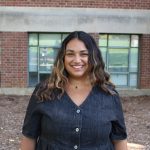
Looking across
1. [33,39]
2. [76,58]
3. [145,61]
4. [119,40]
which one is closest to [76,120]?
[76,58]

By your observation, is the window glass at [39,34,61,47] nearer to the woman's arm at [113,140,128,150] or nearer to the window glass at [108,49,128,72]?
the window glass at [108,49,128,72]

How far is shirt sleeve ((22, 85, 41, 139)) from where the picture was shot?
2.77 metres

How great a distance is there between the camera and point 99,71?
277 cm

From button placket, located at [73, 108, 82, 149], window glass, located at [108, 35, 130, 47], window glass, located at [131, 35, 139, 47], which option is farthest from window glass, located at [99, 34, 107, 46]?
button placket, located at [73, 108, 82, 149]

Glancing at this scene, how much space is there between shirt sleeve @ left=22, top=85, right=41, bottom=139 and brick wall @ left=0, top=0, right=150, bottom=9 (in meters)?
12.4

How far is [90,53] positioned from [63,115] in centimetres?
42

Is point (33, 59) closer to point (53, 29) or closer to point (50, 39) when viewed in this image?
point (50, 39)

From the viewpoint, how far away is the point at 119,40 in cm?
1538

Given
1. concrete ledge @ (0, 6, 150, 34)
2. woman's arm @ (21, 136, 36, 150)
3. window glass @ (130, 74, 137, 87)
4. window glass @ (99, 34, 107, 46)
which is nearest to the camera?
woman's arm @ (21, 136, 36, 150)

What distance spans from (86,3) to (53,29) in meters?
1.45

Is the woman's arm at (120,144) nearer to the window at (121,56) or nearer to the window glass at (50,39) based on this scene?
the window glass at (50,39)

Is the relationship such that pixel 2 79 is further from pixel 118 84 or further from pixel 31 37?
pixel 118 84

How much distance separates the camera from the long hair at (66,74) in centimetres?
271

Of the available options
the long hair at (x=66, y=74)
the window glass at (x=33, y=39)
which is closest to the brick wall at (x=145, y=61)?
the window glass at (x=33, y=39)
